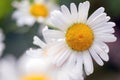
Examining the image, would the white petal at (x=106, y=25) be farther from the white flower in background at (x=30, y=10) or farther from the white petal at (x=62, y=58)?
the white flower in background at (x=30, y=10)

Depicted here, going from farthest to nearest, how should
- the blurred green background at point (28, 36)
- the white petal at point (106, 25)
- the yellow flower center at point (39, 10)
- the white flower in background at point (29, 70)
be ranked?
the blurred green background at point (28, 36) < the yellow flower center at point (39, 10) < the white flower in background at point (29, 70) < the white petal at point (106, 25)

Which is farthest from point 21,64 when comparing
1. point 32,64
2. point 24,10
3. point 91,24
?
point 91,24

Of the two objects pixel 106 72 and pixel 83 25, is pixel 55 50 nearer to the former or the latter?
pixel 83 25

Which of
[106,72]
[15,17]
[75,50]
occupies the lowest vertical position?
[106,72]

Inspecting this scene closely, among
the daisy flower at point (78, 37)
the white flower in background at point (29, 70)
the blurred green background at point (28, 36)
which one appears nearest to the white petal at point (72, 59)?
the daisy flower at point (78, 37)

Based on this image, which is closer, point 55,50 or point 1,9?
point 55,50

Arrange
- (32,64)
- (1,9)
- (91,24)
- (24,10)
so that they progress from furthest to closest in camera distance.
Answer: (1,9) < (24,10) < (32,64) < (91,24)
